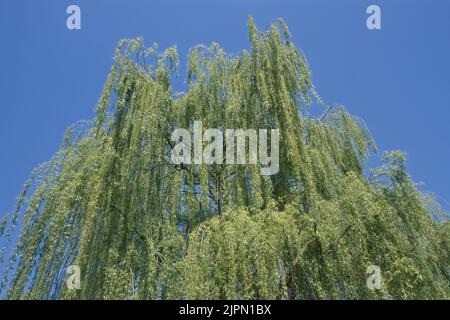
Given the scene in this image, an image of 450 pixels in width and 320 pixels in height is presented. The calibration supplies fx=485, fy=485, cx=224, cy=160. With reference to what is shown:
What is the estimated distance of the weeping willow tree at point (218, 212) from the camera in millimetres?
5129

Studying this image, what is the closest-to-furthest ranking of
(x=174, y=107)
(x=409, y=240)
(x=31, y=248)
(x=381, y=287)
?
(x=381, y=287), (x=31, y=248), (x=409, y=240), (x=174, y=107)

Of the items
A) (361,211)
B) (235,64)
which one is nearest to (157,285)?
(361,211)

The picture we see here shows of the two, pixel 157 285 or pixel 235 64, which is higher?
pixel 235 64

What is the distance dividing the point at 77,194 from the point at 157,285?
1.52m

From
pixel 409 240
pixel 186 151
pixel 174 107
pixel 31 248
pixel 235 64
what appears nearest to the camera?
pixel 31 248

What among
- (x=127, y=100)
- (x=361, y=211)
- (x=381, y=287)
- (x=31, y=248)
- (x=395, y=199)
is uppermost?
(x=127, y=100)

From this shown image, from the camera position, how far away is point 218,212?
6398 mm

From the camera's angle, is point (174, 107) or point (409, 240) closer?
point (409, 240)

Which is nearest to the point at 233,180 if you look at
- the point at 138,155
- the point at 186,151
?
the point at 186,151

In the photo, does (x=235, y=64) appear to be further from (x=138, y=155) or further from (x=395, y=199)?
(x=395, y=199)

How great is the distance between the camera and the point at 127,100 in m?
6.83

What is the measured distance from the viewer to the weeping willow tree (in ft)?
16.8

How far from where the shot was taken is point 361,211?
5715 millimetres

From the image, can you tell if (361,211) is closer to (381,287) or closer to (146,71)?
(381,287)
